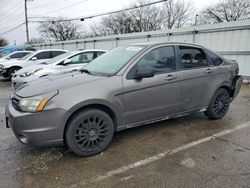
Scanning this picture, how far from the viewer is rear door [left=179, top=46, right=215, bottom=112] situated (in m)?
4.06

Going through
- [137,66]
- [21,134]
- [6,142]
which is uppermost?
[137,66]

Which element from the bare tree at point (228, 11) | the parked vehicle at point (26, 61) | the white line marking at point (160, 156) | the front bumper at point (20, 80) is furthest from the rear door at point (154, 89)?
the bare tree at point (228, 11)

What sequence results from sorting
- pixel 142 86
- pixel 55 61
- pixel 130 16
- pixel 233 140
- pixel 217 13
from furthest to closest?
1. pixel 130 16
2. pixel 217 13
3. pixel 55 61
4. pixel 233 140
5. pixel 142 86

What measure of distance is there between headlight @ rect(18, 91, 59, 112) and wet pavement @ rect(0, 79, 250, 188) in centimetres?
78

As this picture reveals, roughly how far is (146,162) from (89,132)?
0.91m

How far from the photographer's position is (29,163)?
3072mm

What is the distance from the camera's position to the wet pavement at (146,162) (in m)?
2.65

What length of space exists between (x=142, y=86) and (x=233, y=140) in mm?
1815

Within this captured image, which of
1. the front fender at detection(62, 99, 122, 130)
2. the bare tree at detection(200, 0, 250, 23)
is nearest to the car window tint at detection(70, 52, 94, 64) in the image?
the front fender at detection(62, 99, 122, 130)

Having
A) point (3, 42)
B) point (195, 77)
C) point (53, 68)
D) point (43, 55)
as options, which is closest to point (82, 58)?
point (53, 68)

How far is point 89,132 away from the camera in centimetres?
324

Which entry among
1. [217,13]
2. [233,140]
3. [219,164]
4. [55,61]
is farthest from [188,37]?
[217,13]

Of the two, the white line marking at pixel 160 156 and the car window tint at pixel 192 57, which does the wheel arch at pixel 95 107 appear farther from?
the car window tint at pixel 192 57

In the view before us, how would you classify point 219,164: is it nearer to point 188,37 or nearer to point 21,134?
point 21,134
